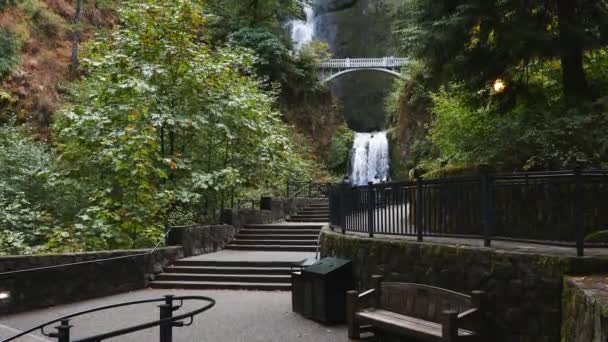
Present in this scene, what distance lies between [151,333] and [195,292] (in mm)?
3764

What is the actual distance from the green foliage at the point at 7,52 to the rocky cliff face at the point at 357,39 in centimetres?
2841

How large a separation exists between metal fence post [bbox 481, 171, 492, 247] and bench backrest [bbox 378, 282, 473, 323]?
899 millimetres

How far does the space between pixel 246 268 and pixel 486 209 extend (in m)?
7.70

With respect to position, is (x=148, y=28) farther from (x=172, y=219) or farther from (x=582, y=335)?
(x=582, y=335)

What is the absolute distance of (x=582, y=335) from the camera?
4715mm

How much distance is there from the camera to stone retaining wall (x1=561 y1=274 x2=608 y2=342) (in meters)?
4.21

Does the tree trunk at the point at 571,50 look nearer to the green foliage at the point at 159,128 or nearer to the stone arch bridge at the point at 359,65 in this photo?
the green foliage at the point at 159,128

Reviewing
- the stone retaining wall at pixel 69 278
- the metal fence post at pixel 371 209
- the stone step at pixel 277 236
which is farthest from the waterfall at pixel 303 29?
the metal fence post at pixel 371 209

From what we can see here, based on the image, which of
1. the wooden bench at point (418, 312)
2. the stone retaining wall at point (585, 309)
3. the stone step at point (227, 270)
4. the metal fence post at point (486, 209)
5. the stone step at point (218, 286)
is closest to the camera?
the stone retaining wall at point (585, 309)

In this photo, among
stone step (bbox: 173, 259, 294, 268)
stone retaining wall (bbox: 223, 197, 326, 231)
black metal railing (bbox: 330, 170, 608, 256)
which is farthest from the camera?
stone retaining wall (bbox: 223, 197, 326, 231)

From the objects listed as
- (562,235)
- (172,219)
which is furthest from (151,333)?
(172,219)

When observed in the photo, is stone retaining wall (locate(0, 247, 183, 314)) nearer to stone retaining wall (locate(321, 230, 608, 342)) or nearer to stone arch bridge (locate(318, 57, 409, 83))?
stone retaining wall (locate(321, 230, 608, 342))

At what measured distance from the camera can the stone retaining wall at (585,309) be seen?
421 cm

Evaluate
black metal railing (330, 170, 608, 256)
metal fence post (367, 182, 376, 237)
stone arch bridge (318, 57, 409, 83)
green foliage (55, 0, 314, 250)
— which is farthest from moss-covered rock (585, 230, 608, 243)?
stone arch bridge (318, 57, 409, 83)
